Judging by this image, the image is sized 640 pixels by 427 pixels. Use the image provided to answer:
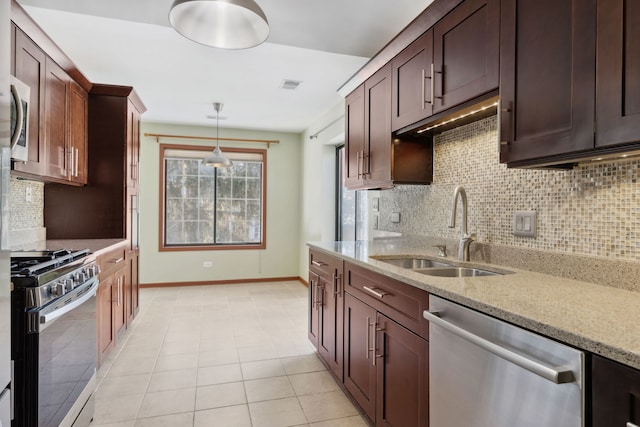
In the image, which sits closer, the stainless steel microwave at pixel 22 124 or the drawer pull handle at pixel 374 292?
the drawer pull handle at pixel 374 292

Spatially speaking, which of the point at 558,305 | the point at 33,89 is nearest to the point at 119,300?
the point at 33,89

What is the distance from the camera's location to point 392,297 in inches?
69.5

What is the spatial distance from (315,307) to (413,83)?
1.83 metres

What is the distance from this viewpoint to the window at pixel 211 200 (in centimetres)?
587

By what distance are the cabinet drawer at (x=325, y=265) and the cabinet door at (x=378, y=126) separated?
2.20ft

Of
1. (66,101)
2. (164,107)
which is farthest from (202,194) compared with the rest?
(66,101)

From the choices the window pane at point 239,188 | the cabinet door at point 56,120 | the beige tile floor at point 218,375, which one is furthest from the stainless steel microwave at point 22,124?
the window pane at point 239,188

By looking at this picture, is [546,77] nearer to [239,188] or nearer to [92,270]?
[92,270]

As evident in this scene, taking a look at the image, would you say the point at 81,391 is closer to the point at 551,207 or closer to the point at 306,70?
the point at 551,207

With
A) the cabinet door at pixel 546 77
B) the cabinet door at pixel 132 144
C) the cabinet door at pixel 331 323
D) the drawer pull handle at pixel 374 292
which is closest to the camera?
the cabinet door at pixel 546 77

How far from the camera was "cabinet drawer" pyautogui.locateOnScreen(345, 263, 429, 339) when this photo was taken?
5.05ft

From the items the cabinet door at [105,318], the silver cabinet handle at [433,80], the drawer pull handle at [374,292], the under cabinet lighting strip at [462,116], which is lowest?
the cabinet door at [105,318]

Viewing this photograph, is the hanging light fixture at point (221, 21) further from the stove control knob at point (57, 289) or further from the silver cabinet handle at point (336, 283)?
the silver cabinet handle at point (336, 283)

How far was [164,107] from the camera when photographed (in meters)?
4.84
